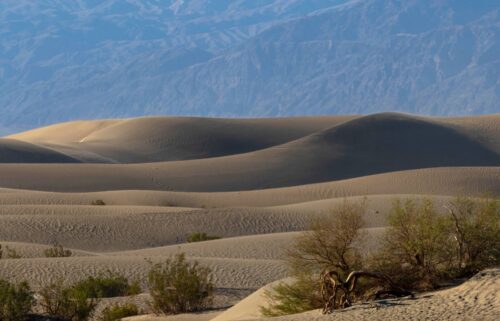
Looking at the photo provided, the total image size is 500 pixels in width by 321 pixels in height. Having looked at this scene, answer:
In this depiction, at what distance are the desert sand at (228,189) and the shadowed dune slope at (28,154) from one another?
130 millimetres

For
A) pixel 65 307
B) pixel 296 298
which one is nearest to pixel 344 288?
pixel 296 298

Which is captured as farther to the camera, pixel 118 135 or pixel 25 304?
pixel 118 135

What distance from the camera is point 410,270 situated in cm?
1416

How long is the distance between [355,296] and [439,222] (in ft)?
4.73

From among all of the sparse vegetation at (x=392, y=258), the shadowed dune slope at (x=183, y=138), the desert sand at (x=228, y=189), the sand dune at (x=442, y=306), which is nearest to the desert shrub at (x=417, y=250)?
the sparse vegetation at (x=392, y=258)

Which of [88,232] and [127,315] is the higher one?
[88,232]

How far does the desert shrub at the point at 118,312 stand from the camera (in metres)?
16.9

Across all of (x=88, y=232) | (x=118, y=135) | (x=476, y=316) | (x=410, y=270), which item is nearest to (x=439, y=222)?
(x=410, y=270)

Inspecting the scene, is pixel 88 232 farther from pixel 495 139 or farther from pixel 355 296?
pixel 495 139

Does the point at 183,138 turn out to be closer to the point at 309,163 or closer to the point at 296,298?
the point at 309,163

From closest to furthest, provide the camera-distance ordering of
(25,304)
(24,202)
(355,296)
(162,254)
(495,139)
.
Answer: (355,296)
(25,304)
(162,254)
(24,202)
(495,139)

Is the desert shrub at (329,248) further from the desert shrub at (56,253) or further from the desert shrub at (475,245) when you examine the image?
the desert shrub at (56,253)

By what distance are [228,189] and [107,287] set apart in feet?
129

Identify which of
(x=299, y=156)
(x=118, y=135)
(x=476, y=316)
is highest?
(x=118, y=135)
